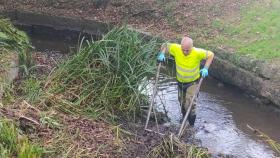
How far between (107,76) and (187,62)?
4.92ft

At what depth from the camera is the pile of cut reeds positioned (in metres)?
9.05

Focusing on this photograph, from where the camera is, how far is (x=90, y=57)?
9.59 metres

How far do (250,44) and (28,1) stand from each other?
373 inches

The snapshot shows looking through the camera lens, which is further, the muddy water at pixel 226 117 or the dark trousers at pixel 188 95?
the dark trousers at pixel 188 95

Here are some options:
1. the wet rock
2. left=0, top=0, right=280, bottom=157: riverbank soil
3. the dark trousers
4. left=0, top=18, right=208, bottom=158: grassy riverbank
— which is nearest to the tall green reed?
left=0, top=18, right=208, bottom=158: grassy riverbank

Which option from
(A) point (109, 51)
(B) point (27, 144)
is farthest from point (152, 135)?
(B) point (27, 144)

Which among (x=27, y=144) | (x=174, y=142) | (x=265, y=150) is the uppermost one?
(x=27, y=144)

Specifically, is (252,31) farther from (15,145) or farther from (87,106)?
(15,145)

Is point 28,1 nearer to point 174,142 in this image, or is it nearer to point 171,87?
point 171,87

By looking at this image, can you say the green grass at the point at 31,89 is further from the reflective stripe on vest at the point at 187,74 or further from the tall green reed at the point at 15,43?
the reflective stripe on vest at the point at 187,74

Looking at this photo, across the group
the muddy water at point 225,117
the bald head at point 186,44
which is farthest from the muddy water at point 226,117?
the bald head at point 186,44

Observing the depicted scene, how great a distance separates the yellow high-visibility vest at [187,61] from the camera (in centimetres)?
943

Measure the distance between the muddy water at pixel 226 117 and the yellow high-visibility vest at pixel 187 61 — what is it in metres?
0.72

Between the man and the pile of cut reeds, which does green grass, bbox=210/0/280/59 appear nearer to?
the man
